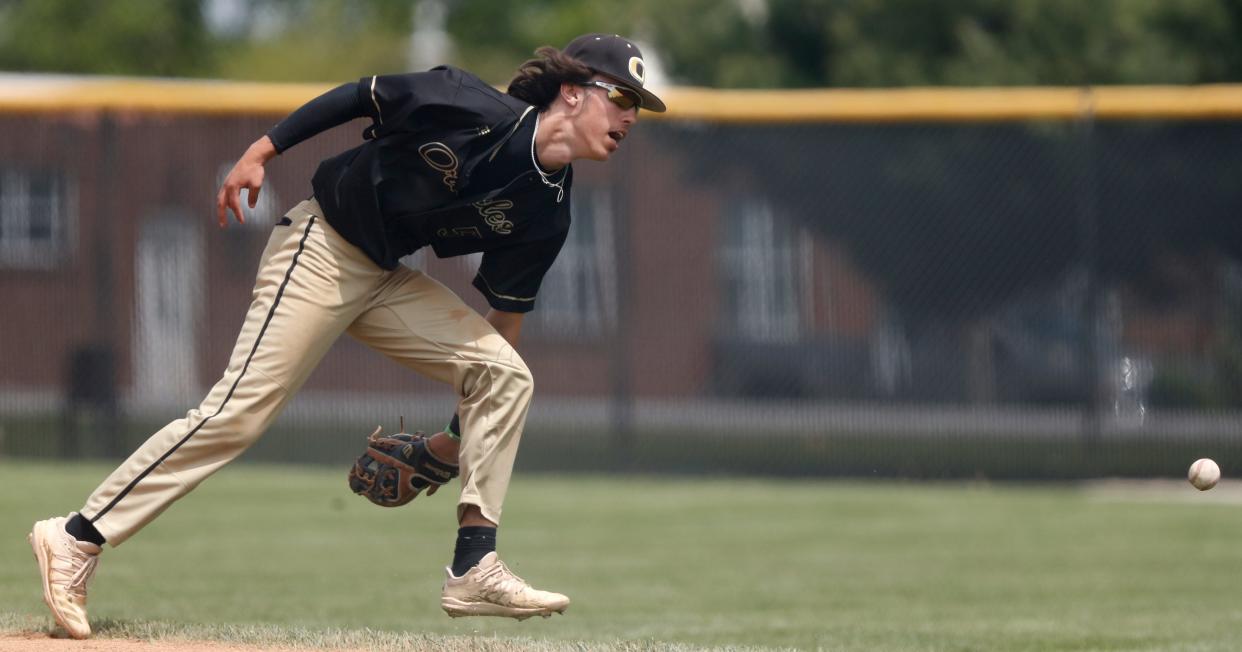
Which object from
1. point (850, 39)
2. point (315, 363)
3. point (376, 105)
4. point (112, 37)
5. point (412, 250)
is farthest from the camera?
point (112, 37)

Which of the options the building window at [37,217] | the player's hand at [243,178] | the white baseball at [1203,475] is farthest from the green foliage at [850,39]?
the player's hand at [243,178]

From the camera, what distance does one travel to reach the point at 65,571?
5.22 metres

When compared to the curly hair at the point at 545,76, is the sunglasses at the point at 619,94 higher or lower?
lower

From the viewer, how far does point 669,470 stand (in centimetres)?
1271

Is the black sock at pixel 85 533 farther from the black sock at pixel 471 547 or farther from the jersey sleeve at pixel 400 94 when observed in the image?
the jersey sleeve at pixel 400 94

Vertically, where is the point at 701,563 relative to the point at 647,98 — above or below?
below

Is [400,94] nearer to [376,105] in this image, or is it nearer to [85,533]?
[376,105]

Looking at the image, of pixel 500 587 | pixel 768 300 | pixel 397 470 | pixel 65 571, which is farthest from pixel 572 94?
pixel 768 300

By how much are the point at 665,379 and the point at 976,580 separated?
4.58m

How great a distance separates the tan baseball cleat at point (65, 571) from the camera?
5223 millimetres

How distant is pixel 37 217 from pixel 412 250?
8.12 metres

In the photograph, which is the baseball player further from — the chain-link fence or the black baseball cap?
the chain-link fence

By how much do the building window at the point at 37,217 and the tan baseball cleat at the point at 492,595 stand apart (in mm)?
8390

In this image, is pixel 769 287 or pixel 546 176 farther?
pixel 769 287
